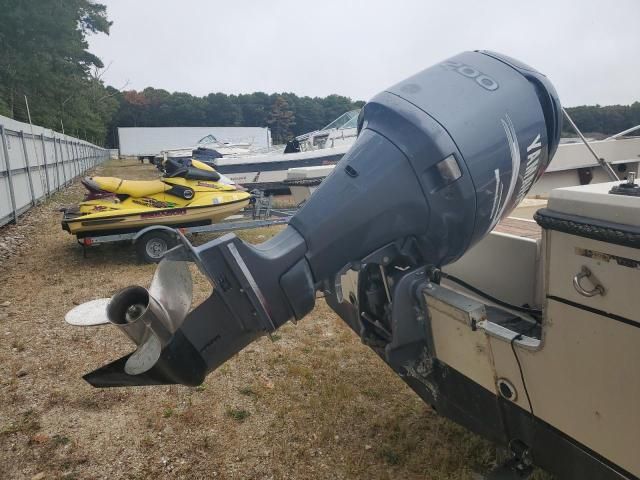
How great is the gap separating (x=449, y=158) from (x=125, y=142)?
133ft

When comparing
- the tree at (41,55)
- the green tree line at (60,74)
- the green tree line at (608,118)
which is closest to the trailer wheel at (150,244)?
the green tree line at (60,74)

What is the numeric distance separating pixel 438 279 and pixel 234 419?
1.41m

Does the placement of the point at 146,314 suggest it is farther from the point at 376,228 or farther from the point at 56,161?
the point at 56,161

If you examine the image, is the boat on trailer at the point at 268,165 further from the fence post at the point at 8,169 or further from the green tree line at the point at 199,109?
the green tree line at the point at 199,109

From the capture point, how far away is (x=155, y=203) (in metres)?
5.22

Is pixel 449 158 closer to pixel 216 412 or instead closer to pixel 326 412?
pixel 326 412

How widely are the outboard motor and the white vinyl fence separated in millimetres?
6505

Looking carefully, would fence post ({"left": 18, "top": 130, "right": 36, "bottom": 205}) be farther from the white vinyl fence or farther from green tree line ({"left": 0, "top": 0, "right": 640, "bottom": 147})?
green tree line ({"left": 0, "top": 0, "right": 640, "bottom": 147})

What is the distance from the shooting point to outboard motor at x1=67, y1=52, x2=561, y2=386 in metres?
1.31

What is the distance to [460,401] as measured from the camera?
Answer: 5.01ft

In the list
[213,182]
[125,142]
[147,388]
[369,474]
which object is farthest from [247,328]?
[125,142]

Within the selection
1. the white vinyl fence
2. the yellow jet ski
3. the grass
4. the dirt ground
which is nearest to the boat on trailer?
the white vinyl fence

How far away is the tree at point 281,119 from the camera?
176 ft

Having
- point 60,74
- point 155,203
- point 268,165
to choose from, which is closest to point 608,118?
point 268,165
